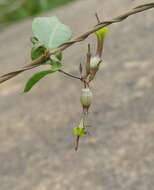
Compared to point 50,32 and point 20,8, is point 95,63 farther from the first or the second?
point 20,8

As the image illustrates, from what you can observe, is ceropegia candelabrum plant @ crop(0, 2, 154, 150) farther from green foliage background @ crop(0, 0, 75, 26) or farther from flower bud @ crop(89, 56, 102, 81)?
green foliage background @ crop(0, 0, 75, 26)

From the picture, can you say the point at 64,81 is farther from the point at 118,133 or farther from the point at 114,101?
the point at 118,133

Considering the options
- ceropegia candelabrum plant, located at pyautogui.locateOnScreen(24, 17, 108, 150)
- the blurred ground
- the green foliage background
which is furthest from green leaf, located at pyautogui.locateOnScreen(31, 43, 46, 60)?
the green foliage background

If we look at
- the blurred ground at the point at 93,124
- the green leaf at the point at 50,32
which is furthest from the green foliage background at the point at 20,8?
the green leaf at the point at 50,32

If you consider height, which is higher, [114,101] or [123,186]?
[114,101]

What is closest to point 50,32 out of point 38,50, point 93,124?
point 38,50

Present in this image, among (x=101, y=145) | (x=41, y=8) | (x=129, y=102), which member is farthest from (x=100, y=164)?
(x=41, y=8)
